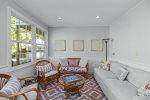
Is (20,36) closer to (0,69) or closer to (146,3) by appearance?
(0,69)

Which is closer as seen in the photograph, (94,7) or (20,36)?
(94,7)

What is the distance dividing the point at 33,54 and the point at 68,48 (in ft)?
6.60

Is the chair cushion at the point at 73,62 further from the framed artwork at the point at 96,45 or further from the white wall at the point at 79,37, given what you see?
the framed artwork at the point at 96,45

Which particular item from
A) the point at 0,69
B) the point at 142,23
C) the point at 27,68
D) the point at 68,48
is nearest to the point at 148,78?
the point at 142,23

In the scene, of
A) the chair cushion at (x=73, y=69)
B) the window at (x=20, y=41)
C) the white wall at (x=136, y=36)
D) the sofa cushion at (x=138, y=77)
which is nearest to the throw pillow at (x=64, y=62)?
the chair cushion at (x=73, y=69)

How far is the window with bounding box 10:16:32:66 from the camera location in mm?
2912

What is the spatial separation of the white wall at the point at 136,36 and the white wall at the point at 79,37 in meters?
1.60

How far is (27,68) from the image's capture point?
3396 mm

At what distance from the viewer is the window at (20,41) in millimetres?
2912

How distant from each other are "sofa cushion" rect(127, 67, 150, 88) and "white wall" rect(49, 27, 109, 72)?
2568mm

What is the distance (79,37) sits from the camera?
5.37 meters

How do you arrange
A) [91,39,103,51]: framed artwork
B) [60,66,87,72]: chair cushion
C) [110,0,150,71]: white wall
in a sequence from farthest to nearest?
[91,39,103,51]: framed artwork → [60,66,87,72]: chair cushion → [110,0,150,71]: white wall

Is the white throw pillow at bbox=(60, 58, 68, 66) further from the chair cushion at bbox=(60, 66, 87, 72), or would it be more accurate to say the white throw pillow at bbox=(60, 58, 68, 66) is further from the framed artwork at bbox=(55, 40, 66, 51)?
the framed artwork at bbox=(55, 40, 66, 51)

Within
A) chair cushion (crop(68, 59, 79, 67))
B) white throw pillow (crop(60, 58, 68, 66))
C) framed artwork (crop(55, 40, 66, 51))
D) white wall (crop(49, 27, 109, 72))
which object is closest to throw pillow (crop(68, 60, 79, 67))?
chair cushion (crop(68, 59, 79, 67))
